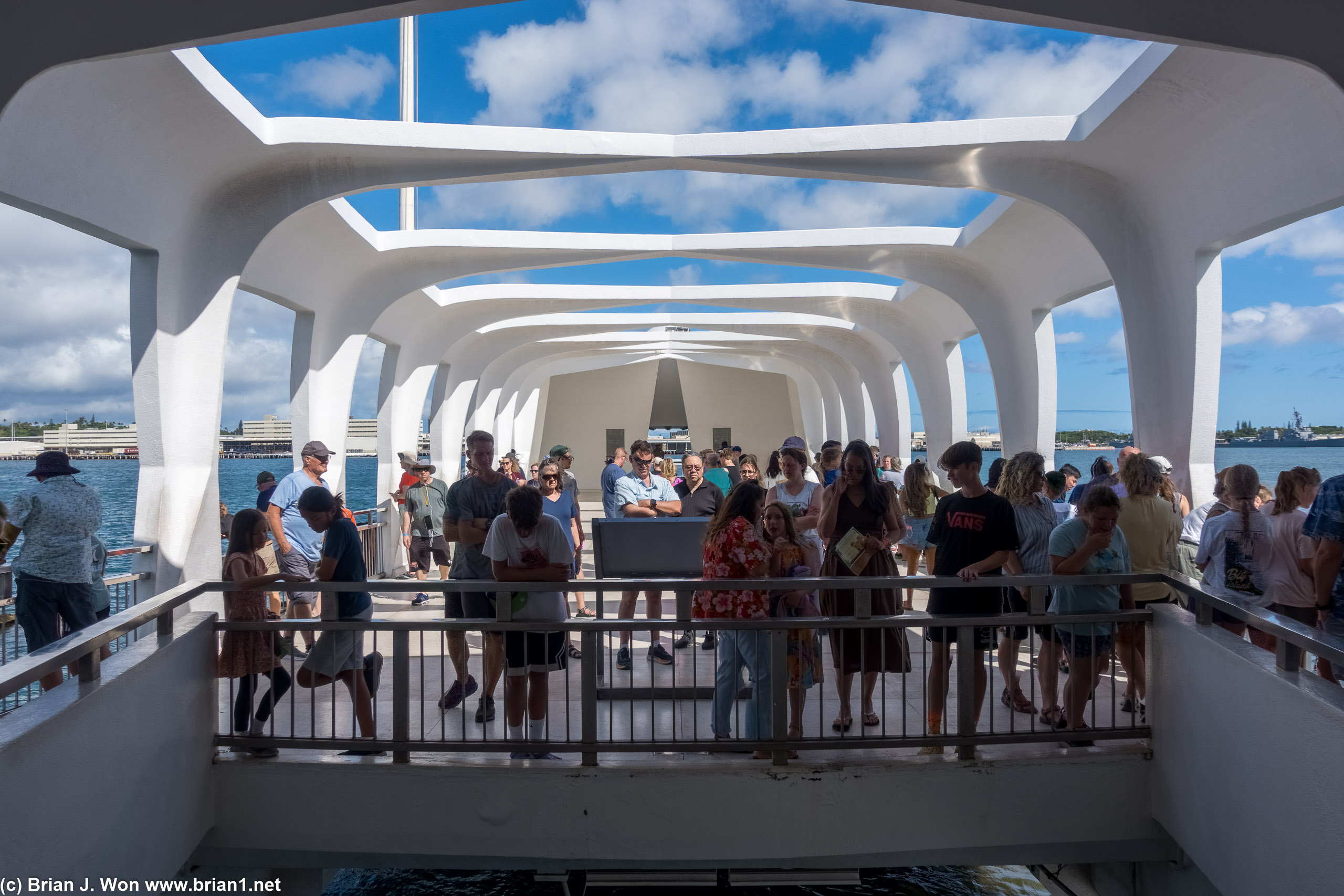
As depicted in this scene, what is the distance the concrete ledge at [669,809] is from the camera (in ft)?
14.1

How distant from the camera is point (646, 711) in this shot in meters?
5.24

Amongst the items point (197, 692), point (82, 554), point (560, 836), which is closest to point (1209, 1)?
point (560, 836)

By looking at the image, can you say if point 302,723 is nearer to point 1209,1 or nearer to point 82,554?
point 82,554

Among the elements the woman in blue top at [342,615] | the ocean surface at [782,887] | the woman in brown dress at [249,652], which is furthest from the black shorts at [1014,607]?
the woman in brown dress at [249,652]

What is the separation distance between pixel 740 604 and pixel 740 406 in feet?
128

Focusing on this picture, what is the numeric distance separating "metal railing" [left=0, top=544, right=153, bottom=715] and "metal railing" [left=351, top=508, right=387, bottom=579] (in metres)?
2.54

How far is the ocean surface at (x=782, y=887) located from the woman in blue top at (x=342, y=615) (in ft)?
6.15

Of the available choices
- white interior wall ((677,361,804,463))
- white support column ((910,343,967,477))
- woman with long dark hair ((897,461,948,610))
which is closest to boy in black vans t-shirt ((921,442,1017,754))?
woman with long dark hair ((897,461,948,610))

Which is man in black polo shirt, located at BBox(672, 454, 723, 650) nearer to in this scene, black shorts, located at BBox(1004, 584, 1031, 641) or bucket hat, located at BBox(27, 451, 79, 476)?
black shorts, located at BBox(1004, 584, 1031, 641)

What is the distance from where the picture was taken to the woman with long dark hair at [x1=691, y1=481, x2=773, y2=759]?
4375 millimetres

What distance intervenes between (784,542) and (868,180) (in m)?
6.48

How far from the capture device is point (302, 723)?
197 inches

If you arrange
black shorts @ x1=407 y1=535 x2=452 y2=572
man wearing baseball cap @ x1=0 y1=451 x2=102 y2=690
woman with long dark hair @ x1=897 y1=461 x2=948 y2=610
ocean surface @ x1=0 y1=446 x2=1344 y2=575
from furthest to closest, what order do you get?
1. ocean surface @ x1=0 y1=446 x2=1344 y2=575
2. black shorts @ x1=407 y1=535 x2=452 y2=572
3. woman with long dark hair @ x1=897 y1=461 x2=948 y2=610
4. man wearing baseball cap @ x1=0 y1=451 x2=102 y2=690

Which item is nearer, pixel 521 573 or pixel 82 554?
pixel 521 573
